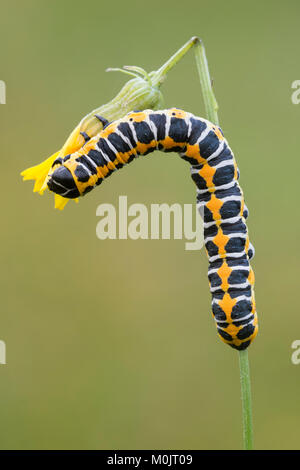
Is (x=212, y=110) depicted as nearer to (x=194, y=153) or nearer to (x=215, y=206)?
(x=194, y=153)

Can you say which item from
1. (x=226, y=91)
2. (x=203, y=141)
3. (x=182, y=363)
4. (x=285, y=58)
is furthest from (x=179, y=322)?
(x=203, y=141)

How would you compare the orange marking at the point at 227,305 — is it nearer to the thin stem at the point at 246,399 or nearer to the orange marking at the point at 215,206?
the thin stem at the point at 246,399

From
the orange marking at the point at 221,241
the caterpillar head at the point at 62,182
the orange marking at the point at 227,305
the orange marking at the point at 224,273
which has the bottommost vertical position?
the orange marking at the point at 227,305

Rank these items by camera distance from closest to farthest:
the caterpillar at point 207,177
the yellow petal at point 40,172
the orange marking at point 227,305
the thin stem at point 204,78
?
the thin stem at point 204,78
the caterpillar at point 207,177
the orange marking at point 227,305
the yellow petal at point 40,172

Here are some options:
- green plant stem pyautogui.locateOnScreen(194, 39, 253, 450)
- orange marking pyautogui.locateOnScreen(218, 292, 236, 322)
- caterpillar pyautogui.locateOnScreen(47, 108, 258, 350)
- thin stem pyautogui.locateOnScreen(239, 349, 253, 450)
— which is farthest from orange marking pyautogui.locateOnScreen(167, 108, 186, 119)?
thin stem pyautogui.locateOnScreen(239, 349, 253, 450)

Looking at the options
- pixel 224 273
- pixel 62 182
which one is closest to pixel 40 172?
pixel 62 182

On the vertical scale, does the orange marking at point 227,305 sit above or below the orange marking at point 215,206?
below

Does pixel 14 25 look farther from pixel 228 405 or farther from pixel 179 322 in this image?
pixel 228 405

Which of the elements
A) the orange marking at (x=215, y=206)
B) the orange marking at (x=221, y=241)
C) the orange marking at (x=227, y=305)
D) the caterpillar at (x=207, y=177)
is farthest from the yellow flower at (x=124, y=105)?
the orange marking at (x=227, y=305)
